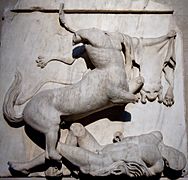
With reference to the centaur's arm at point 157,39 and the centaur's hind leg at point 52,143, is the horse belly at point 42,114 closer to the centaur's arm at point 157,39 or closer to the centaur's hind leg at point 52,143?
the centaur's hind leg at point 52,143

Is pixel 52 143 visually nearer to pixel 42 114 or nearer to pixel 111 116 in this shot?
pixel 42 114

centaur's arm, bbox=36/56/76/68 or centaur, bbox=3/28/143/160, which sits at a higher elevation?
centaur's arm, bbox=36/56/76/68

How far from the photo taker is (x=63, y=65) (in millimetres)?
1419

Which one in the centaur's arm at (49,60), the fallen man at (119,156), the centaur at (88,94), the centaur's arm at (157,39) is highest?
the centaur's arm at (157,39)

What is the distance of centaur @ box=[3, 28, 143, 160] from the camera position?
1.24m

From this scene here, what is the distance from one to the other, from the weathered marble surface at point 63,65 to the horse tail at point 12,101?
2 cm

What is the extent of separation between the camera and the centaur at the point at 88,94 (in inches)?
48.7

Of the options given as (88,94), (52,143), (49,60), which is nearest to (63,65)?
(49,60)

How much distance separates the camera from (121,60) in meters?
1.32

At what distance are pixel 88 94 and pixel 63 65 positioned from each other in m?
0.22

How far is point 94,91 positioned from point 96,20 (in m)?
0.36

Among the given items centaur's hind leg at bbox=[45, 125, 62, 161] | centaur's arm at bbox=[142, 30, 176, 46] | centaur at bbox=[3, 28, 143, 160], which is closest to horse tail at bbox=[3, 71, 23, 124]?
centaur at bbox=[3, 28, 143, 160]

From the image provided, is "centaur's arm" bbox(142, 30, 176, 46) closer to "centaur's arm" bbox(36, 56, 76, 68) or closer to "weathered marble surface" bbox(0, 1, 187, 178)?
"weathered marble surface" bbox(0, 1, 187, 178)

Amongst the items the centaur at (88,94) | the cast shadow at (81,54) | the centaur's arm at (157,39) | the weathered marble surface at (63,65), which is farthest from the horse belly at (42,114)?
the centaur's arm at (157,39)
